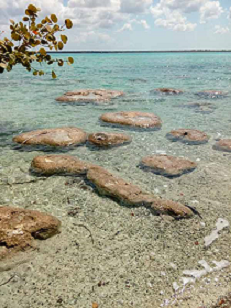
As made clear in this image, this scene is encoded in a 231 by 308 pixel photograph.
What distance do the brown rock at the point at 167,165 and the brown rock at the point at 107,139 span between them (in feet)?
5.78

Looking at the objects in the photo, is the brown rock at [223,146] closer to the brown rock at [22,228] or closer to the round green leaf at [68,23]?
the round green leaf at [68,23]

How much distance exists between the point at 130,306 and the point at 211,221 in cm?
238

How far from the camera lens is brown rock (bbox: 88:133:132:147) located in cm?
Result: 880

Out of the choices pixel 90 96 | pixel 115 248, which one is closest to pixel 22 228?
pixel 115 248

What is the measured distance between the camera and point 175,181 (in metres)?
6.43

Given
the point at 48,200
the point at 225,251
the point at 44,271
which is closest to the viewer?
the point at 44,271

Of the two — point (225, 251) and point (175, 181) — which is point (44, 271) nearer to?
point (225, 251)

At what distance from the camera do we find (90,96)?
18.6m

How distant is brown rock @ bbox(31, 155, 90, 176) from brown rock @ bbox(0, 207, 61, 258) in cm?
212

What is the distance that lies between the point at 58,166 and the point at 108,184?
160 cm

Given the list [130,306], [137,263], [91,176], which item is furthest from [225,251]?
[91,176]

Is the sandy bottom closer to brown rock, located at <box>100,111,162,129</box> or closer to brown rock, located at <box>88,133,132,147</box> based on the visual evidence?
brown rock, located at <box>88,133,132,147</box>

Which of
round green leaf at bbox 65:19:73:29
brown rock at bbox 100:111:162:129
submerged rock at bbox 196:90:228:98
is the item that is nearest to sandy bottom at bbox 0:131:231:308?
round green leaf at bbox 65:19:73:29

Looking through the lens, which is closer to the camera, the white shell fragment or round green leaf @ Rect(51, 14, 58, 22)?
the white shell fragment
